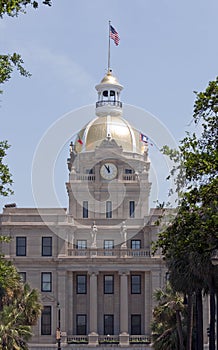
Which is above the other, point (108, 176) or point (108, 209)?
point (108, 176)

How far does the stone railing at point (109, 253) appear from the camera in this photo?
309ft


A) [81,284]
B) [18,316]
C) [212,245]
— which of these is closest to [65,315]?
[81,284]

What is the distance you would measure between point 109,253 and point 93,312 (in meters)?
6.60

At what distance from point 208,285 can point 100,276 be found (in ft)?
150

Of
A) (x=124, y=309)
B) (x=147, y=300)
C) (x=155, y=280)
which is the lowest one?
(x=124, y=309)

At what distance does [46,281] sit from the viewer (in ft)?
307

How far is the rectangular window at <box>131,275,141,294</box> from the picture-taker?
9544 cm

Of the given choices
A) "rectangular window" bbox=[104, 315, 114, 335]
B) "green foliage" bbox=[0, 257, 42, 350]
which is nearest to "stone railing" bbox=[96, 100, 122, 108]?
"rectangular window" bbox=[104, 315, 114, 335]

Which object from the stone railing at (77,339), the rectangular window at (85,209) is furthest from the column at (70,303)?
the rectangular window at (85,209)

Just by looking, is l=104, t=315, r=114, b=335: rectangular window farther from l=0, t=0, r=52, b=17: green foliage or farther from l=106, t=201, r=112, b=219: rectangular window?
l=0, t=0, r=52, b=17: green foliage

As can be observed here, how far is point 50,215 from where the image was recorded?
309ft

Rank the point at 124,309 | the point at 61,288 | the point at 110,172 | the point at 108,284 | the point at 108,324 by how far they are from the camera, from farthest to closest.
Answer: the point at 110,172 < the point at 108,284 < the point at 108,324 < the point at 124,309 < the point at 61,288

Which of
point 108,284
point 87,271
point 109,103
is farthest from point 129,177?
point 87,271

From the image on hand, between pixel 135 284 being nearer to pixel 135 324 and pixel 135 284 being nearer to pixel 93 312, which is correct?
pixel 135 324
